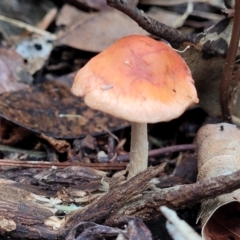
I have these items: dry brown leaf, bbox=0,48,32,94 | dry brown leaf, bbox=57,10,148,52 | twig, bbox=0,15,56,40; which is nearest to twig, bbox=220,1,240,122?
dry brown leaf, bbox=57,10,148,52

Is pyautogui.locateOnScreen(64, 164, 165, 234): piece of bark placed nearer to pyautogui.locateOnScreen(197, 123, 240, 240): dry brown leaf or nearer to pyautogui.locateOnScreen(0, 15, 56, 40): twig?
pyautogui.locateOnScreen(197, 123, 240, 240): dry brown leaf

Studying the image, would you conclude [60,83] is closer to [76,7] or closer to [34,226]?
[76,7]

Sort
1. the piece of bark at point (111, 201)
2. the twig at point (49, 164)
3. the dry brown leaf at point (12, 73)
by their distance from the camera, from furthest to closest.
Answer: the dry brown leaf at point (12, 73), the twig at point (49, 164), the piece of bark at point (111, 201)

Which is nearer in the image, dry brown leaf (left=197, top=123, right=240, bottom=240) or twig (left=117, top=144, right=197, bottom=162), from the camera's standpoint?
dry brown leaf (left=197, top=123, right=240, bottom=240)

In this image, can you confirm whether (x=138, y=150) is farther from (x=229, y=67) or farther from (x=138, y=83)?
(x=229, y=67)

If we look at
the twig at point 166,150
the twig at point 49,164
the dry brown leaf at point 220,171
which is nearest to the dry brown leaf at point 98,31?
the twig at point 166,150

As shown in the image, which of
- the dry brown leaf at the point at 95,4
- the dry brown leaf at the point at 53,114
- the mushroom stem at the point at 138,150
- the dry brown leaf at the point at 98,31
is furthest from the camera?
the dry brown leaf at the point at 95,4

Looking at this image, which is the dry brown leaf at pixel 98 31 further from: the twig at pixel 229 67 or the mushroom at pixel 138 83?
the mushroom at pixel 138 83
